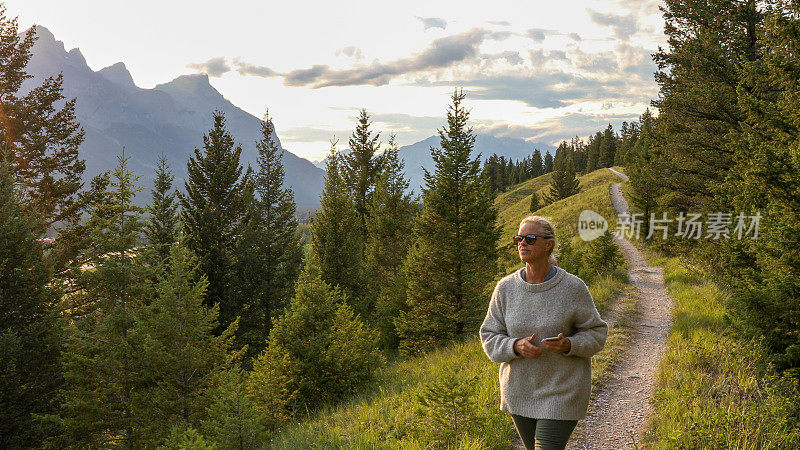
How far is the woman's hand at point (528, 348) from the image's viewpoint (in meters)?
2.85

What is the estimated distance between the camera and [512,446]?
5.19 metres

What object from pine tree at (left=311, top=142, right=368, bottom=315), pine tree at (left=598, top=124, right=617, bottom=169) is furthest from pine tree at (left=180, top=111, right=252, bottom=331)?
pine tree at (left=598, top=124, right=617, bottom=169)

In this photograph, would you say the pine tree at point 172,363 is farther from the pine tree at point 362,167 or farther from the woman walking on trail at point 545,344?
the pine tree at point 362,167

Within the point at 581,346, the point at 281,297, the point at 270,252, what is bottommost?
the point at 281,297

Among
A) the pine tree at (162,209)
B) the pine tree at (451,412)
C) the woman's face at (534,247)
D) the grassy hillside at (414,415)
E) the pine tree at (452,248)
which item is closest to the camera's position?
the woman's face at (534,247)

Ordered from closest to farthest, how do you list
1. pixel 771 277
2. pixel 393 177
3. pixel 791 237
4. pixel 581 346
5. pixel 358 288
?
pixel 581 346, pixel 791 237, pixel 771 277, pixel 358 288, pixel 393 177

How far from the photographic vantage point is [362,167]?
2964 cm

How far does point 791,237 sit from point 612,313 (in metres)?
6.12

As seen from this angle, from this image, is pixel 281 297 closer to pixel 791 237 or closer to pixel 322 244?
pixel 322 244

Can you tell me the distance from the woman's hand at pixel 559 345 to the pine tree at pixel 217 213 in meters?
18.1

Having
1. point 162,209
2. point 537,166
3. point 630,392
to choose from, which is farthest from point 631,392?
point 537,166

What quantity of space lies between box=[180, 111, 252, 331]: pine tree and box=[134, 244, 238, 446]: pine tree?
7.91m

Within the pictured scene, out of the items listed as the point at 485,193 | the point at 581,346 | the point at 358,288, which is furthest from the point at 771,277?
the point at 358,288

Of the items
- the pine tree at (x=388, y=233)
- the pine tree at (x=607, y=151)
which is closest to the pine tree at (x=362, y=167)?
the pine tree at (x=388, y=233)
